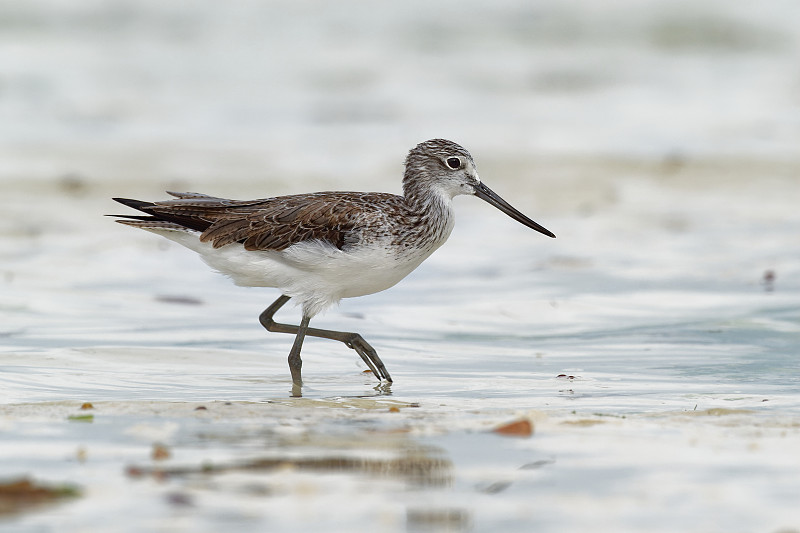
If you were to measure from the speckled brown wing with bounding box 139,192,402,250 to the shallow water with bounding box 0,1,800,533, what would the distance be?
0.84 meters

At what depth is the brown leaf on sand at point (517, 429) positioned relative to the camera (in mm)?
5089

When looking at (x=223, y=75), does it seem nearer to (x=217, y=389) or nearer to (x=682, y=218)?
(x=682, y=218)

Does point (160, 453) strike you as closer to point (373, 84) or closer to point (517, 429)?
point (517, 429)

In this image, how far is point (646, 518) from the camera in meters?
3.90

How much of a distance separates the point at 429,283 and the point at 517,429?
5.56m

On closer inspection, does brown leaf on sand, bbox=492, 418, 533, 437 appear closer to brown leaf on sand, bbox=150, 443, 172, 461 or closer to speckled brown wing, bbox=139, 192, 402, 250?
brown leaf on sand, bbox=150, 443, 172, 461

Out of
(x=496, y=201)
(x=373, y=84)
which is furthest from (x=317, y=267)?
(x=373, y=84)

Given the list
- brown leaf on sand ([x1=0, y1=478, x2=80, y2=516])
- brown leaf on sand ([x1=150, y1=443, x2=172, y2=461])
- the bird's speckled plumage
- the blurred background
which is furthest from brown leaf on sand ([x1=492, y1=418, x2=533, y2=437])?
the blurred background

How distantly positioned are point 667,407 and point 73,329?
14.3ft

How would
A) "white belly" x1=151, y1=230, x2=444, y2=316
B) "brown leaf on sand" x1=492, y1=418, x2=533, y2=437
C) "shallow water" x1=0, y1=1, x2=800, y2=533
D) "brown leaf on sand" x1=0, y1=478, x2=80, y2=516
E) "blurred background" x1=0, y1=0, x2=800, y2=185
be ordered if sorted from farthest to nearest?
"blurred background" x1=0, y1=0, x2=800, y2=185 < "white belly" x1=151, y1=230, x2=444, y2=316 < "brown leaf on sand" x1=492, y1=418, x2=533, y2=437 < "shallow water" x1=0, y1=1, x2=800, y2=533 < "brown leaf on sand" x1=0, y1=478, x2=80, y2=516

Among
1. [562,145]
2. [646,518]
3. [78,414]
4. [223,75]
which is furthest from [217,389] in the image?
[223,75]

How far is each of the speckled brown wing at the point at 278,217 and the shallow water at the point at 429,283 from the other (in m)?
0.84

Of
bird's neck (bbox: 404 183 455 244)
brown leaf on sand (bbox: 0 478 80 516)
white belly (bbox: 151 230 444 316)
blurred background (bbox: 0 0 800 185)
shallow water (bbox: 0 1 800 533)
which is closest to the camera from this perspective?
brown leaf on sand (bbox: 0 478 80 516)

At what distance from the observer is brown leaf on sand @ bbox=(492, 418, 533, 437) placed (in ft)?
16.7
